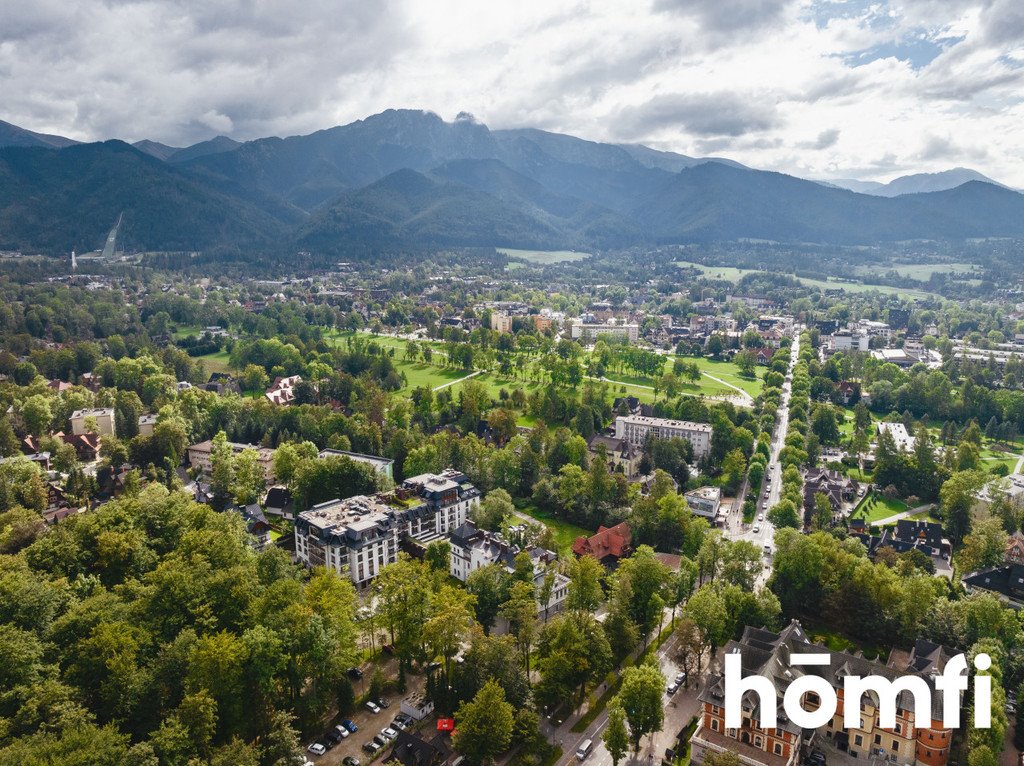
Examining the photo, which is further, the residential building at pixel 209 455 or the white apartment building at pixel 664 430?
→ the white apartment building at pixel 664 430

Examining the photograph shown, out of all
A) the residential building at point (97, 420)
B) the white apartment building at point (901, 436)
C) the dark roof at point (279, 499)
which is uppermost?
the residential building at point (97, 420)

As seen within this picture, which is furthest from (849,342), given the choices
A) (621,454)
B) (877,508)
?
(621,454)

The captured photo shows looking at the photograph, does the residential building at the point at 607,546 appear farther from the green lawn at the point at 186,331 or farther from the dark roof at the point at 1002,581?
the green lawn at the point at 186,331

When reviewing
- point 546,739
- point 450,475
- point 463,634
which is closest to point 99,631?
point 463,634

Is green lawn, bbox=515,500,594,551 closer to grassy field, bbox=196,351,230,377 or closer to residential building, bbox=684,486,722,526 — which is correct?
residential building, bbox=684,486,722,526

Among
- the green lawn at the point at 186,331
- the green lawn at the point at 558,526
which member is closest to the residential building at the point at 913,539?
the green lawn at the point at 558,526

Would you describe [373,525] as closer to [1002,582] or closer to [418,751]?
[418,751]

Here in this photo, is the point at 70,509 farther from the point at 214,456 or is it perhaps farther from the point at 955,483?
the point at 955,483

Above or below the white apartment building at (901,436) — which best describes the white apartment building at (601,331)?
above
